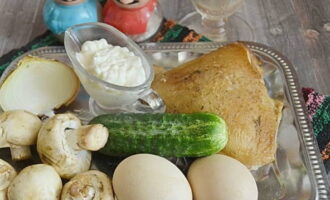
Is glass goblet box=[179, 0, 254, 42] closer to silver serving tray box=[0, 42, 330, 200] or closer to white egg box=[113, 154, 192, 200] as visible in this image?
silver serving tray box=[0, 42, 330, 200]

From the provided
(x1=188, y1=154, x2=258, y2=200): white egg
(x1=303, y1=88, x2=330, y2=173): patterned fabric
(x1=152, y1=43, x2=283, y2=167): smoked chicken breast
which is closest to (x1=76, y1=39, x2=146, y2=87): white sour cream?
(x1=152, y1=43, x2=283, y2=167): smoked chicken breast

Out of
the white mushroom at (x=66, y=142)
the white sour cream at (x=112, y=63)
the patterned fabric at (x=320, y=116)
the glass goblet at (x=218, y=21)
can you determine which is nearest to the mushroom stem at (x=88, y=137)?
the white mushroom at (x=66, y=142)

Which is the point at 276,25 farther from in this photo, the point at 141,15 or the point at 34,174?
the point at 34,174

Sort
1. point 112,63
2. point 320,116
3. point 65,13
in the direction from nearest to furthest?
1. point 112,63
2. point 320,116
3. point 65,13

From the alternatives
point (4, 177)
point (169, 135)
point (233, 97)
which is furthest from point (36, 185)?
point (233, 97)

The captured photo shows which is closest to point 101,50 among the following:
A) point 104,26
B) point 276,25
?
point 104,26

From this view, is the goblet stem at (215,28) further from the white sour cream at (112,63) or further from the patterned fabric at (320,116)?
the white sour cream at (112,63)

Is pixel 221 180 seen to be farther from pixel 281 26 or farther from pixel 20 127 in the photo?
pixel 281 26
